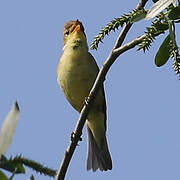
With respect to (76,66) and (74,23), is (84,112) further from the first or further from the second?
(74,23)

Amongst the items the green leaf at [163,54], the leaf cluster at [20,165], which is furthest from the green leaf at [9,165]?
the green leaf at [163,54]

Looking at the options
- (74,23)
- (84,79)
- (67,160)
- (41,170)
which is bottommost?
(41,170)

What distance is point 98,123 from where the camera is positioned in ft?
15.7

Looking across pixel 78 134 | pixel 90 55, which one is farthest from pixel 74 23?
pixel 78 134

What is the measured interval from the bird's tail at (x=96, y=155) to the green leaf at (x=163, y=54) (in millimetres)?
3566

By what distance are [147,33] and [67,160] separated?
90 cm

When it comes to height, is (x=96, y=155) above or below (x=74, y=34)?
below

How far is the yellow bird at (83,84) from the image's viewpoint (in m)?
4.43

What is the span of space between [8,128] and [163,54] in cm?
60

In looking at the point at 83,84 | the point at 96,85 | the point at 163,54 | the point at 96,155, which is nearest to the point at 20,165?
the point at 163,54

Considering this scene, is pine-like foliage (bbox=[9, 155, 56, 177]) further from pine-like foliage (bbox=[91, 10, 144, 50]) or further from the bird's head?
the bird's head

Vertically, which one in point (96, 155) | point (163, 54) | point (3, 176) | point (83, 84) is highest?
point (83, 84)

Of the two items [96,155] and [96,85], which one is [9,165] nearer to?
[96,85]

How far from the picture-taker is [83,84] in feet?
14.5
